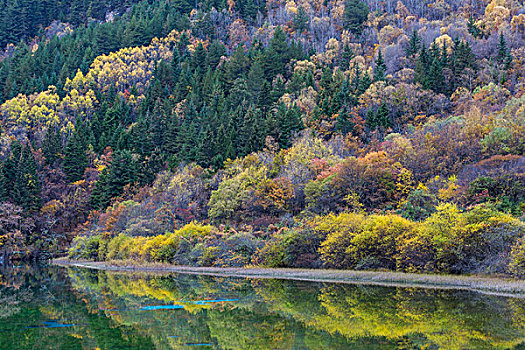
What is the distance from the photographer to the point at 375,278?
38469 mm

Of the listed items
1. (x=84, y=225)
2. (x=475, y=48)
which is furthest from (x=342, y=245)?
(x=475, y=48)

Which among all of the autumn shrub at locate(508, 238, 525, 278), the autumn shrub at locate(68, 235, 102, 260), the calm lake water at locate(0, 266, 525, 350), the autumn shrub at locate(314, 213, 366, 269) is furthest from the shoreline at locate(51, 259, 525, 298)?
the autumn shrub at locate(68, 235, 102, 260)

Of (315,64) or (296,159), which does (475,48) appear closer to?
(315,64)

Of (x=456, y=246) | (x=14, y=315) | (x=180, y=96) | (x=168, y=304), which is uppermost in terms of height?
(x=14, y=315)

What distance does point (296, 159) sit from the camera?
230ft

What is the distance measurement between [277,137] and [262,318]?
59.2 metres

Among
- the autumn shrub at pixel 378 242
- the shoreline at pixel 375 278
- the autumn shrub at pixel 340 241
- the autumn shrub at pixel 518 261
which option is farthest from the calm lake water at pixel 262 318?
the autumn shrub at pixel 340 241

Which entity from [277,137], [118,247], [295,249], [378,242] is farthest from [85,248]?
[378,242]

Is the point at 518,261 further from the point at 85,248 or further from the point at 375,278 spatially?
the point at 85,248

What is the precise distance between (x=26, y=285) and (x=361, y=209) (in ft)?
94.7

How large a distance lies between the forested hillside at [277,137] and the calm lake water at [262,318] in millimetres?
8524

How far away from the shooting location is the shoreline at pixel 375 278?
103ft

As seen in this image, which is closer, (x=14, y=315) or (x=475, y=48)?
(x=14, y=315)

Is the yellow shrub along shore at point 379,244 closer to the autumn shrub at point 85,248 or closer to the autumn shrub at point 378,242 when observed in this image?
the autumn shrub at point 378,242
